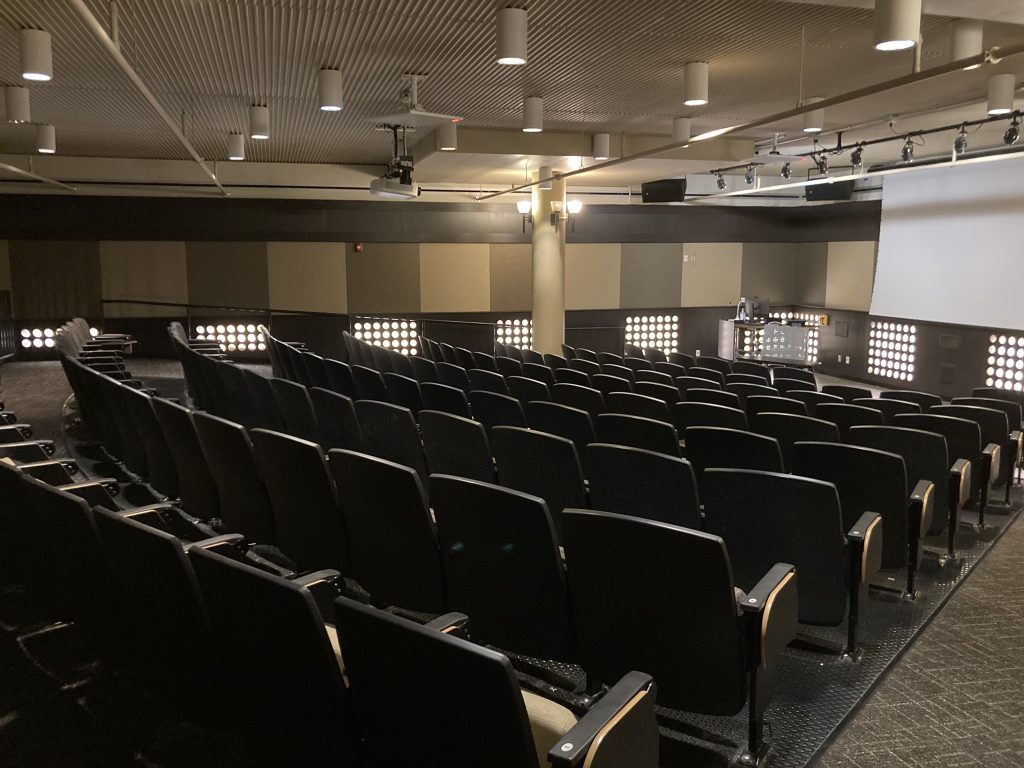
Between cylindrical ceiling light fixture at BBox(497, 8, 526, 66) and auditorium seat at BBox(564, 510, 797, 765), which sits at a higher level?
cylindrical ceiling light fixture at BBox(497, 8, 526, 66)

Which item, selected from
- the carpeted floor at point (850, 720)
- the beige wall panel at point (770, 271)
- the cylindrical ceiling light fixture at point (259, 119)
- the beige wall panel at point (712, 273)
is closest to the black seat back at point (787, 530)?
the carpeted floor at point (850, 720)

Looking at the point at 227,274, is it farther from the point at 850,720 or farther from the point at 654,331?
the point at 850,720

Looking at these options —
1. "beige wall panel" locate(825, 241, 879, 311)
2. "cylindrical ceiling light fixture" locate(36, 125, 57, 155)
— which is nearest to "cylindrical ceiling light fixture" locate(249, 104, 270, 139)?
"cylindrical ceiling light fixture" locate(36, 125, 57, 155)

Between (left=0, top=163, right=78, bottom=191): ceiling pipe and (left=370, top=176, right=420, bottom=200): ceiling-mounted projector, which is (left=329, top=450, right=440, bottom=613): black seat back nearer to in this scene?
(left=370, top=176, right=420, bottom=200): ceiling-mounted projector

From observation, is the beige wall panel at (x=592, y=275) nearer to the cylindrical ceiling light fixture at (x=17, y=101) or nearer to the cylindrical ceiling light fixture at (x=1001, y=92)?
the cylindrical ceiling light fixture at (x=1001, y=92)

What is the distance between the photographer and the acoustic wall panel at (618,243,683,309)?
16.2 metres

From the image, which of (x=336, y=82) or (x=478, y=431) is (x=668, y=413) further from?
(x=336, y=82)

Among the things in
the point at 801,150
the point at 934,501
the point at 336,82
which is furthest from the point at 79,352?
the point at 801,150

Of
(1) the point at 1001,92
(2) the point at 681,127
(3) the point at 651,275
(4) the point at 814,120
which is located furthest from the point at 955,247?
(3) the point at 651,275

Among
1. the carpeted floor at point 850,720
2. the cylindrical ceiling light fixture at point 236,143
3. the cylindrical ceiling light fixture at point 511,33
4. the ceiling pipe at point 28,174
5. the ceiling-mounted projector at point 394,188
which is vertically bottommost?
the carpeted floor at point 850,720

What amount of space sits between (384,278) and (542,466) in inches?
460

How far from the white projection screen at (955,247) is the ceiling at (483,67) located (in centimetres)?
188

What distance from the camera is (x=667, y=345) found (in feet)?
55.1

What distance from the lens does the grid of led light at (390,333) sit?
15.0 meters
